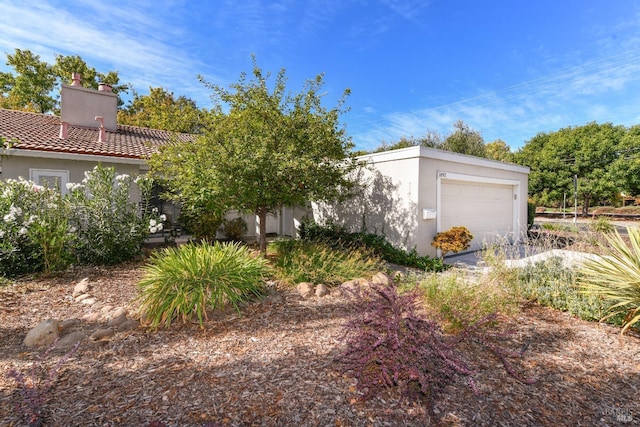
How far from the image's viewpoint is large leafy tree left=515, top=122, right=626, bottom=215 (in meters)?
25.9

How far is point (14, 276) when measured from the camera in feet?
19.9

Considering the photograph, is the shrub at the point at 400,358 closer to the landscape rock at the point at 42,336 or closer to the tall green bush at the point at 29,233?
the landscape rock at the point at 42,336

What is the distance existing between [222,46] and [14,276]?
24.1 ft

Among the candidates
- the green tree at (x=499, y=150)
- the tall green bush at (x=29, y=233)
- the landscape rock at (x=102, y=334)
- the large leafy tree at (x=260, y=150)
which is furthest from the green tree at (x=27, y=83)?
the green tree at (x=499, y=150)

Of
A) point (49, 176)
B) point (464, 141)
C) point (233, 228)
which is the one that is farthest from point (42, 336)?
point (464, 141)

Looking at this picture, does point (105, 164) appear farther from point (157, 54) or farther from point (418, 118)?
point (418, 118)

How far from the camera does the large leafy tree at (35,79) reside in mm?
20766


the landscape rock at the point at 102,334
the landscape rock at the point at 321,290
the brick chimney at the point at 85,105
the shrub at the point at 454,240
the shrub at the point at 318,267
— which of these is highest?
the brick chimney at the point at 85,105

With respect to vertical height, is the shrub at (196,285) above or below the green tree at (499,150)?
below

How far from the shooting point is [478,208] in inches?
410

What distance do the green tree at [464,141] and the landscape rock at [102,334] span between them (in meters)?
19.9

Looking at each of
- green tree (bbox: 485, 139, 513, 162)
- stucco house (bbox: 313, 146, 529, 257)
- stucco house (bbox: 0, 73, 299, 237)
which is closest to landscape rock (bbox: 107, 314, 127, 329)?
stucco house (bbox: 0, 73, 299, 237)

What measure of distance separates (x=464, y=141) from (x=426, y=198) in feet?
46.3

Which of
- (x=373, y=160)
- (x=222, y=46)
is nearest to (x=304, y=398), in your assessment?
(x=373, y=160)
